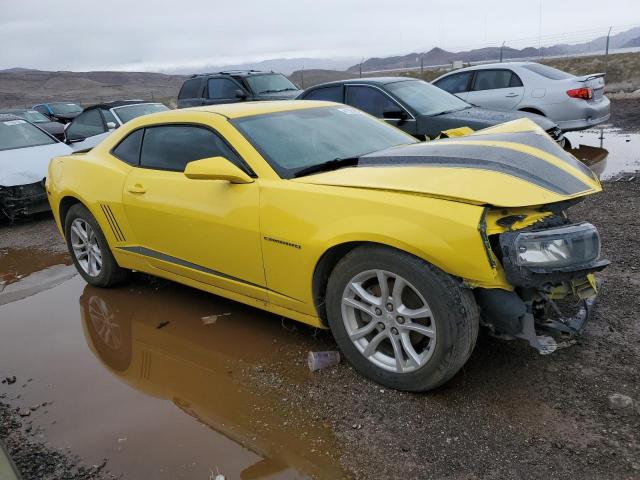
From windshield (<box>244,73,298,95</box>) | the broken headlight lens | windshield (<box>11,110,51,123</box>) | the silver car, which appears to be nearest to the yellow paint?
the broken headlight lens

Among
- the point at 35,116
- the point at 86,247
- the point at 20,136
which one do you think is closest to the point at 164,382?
the point at 86,247

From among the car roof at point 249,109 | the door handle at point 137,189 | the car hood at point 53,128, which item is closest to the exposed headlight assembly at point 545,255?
the car roof at point 249,109

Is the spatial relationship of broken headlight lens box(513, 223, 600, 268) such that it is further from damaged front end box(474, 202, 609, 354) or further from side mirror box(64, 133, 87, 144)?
side mirror box(64, 133, 87, 144)

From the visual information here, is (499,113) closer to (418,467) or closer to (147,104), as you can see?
(418,467)

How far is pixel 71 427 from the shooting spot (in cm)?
292

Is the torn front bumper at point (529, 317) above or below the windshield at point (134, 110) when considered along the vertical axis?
Answer: below

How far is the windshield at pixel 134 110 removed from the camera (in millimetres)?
10268

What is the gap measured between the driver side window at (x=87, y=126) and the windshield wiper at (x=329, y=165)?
26.0 feet

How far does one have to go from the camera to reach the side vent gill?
14.2 ft

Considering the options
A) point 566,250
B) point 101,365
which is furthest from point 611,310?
point 101,365

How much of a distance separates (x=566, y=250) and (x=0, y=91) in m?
89.0

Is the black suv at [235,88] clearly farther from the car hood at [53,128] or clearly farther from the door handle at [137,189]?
the door handle at [137,189]

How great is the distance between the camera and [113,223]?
434 centimetres

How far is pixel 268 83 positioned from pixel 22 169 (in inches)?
258
